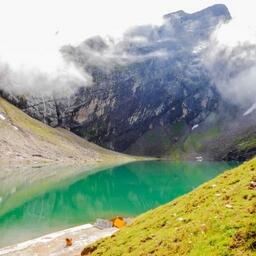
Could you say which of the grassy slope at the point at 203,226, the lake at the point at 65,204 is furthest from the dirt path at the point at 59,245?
the grassy slope at the point at 203,226

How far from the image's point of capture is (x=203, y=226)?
2162cm

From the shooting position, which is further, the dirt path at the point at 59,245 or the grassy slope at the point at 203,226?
the dirt path at the point at 59,245

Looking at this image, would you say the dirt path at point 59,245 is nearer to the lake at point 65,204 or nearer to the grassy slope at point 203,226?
the lake at point 65,204

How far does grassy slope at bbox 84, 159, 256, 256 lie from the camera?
62.3 feet

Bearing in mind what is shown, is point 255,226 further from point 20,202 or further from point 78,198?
point 78,198

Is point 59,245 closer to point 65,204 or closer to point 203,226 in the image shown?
point 203,226

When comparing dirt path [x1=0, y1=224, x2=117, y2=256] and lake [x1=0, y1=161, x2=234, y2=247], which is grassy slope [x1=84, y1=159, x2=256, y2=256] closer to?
dirt path [x1=0, y1=224, x2=117, y2=256]

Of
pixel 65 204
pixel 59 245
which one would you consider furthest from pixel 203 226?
pixel 65 204

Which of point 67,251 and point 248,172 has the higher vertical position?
point 248,172

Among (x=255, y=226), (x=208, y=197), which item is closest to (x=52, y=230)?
(x=208, y=197)

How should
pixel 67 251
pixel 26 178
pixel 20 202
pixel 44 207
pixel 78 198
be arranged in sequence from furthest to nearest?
pixel 26 178
pixel 78 198
pixel 20 202
pixel 44 207
pixel 67 251

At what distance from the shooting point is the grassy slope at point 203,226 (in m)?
19.0

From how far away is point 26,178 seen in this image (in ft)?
498

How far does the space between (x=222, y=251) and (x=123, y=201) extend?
8500cm
